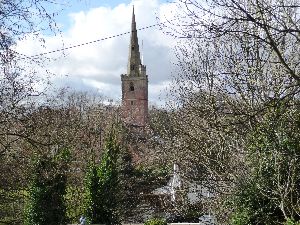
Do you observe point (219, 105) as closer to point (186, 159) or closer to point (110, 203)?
point (186, 159)

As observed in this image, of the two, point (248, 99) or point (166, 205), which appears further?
point (166, 205)

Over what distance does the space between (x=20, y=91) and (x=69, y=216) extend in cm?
1459

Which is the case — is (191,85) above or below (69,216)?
above

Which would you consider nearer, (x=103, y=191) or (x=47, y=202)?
(x=47, y=202)

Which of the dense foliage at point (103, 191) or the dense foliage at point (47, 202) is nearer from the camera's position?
the dense foliage at point (47, 202)

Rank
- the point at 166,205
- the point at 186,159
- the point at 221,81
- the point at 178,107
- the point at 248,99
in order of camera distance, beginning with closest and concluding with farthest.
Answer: the point at 248,99 < the point at 221,81 < the point at 186,159 < the point at 178,107 < the point at 166,205

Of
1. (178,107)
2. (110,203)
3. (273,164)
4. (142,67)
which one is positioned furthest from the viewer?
(142,67)

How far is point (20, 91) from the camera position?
8.38 m

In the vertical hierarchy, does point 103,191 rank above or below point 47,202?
above

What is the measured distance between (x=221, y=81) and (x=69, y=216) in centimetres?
1214

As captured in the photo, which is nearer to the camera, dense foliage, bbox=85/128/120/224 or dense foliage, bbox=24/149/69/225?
dense foliage, bbox=24/149/69/225

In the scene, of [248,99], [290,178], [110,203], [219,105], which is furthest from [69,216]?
[290,178]

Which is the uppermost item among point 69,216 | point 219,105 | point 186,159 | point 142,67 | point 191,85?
point 142,67

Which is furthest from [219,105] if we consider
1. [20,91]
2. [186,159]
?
[20,91]
